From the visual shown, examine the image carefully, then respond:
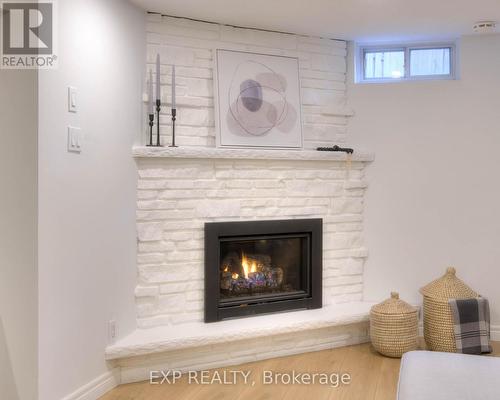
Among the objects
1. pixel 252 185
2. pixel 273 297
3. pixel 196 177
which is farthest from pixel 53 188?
pixel 273 297

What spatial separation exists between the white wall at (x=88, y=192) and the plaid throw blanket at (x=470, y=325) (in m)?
2.00

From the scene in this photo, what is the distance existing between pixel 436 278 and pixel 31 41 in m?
2.97

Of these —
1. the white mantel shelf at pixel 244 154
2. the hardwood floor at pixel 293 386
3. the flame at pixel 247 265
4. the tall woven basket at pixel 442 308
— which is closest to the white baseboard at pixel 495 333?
the hardwood floor at pixel 293 386

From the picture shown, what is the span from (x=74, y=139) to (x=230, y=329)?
1.46 metres

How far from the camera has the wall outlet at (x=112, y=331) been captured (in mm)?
2675

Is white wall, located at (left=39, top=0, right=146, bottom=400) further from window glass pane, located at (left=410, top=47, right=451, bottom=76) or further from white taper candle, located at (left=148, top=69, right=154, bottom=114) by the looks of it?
window glass pane, located at (left=410, top=47, right=451, bottom=76)

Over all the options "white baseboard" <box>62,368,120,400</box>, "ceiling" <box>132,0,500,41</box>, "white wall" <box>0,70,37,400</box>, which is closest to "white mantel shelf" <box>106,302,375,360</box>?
"white baseboard" <box>62,368,120,400</box>

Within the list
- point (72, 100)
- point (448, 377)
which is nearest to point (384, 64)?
point (72, 100)

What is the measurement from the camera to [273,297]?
335cm

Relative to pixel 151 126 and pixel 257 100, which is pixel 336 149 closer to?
pixel 257 100

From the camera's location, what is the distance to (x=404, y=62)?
11.9 ft

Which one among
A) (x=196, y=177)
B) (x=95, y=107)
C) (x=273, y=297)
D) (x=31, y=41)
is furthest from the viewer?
(x=273, y=297)

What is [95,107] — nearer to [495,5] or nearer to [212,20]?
[212,20]

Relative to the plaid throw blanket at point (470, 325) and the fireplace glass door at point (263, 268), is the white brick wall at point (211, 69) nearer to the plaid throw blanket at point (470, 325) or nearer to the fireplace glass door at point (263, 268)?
the fireplace glass door at point (263, 268)
